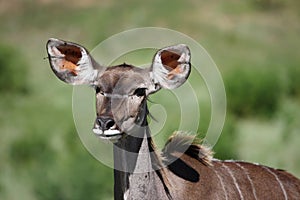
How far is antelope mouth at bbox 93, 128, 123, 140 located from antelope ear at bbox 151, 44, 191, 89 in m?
0.65

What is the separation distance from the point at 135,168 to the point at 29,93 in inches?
694

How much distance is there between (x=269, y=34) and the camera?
94.5 feet

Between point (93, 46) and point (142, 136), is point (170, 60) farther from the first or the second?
point (93, 46)

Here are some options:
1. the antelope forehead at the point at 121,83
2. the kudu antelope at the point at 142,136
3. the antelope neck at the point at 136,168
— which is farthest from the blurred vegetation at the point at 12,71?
the antelope forehead at the point at 121,83

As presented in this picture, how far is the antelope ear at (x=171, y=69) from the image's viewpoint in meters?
6.82

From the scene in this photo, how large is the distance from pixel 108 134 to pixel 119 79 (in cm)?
55

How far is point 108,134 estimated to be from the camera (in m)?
6.29

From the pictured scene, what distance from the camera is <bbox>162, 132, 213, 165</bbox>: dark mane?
7285mm

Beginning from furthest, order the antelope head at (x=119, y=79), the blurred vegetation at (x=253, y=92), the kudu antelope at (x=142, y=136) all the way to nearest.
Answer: the blurred vegetation at (x=253, y=92) → the kudu antelope at (x=142, y=136) → the antelope head at (x=119, y=79)

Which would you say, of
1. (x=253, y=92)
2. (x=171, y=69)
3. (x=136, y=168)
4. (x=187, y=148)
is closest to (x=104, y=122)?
(x=136, y=168)

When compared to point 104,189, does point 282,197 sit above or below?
above

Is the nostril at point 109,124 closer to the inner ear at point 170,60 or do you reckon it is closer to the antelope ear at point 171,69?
the antelope ear at point 171,69

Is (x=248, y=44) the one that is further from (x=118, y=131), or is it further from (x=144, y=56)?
(x=118, y=131)

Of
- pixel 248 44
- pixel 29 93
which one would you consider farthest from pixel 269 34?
pixel 29 93
